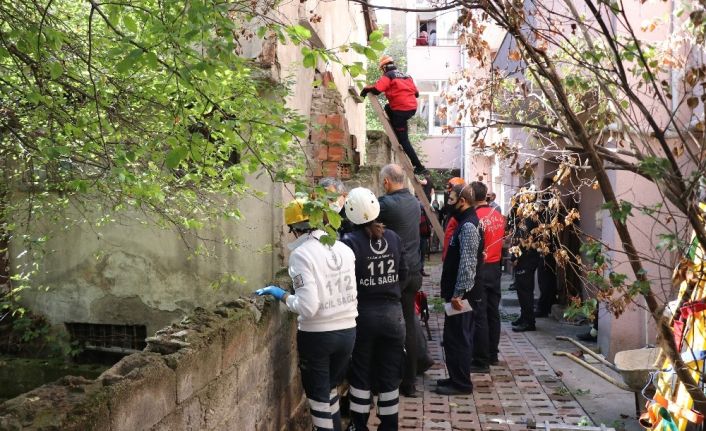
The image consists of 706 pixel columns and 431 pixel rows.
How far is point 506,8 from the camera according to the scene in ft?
12.2

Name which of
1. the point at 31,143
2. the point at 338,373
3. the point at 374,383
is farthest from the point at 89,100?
the point at 374,383

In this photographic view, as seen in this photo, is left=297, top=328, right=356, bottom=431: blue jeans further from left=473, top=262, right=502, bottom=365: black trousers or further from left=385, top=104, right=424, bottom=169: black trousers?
left=385, top=104, right=424, bottom=169: black trousers

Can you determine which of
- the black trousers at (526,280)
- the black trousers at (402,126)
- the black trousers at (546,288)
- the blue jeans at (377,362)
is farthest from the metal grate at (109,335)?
the black trousers at (546,288)

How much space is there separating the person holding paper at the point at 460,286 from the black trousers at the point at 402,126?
3.69 m

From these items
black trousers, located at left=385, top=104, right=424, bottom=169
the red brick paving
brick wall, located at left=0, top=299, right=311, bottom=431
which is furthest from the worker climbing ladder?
brick wall, located at left=0, top=299, right=311, bottom=431

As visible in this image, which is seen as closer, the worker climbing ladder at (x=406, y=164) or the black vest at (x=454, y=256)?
the black vest at (x=454, y=256)

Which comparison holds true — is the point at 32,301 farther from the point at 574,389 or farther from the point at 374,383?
the point at 574,389

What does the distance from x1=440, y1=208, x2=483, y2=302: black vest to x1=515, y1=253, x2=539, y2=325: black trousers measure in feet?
10.6

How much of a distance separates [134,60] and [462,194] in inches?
189

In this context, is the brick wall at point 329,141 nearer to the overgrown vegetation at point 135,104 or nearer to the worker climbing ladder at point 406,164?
the worker climbing ladder at point 406,164

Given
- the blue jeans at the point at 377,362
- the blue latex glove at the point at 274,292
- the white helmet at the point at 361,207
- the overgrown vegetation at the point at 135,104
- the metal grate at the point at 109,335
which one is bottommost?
the metal grate at the point at 109,335

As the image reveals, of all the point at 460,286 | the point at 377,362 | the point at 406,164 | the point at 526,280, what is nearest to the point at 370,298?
the point at 377,362

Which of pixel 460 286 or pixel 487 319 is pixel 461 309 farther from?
pixel 487 319

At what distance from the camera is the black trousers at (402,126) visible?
36.1ft
